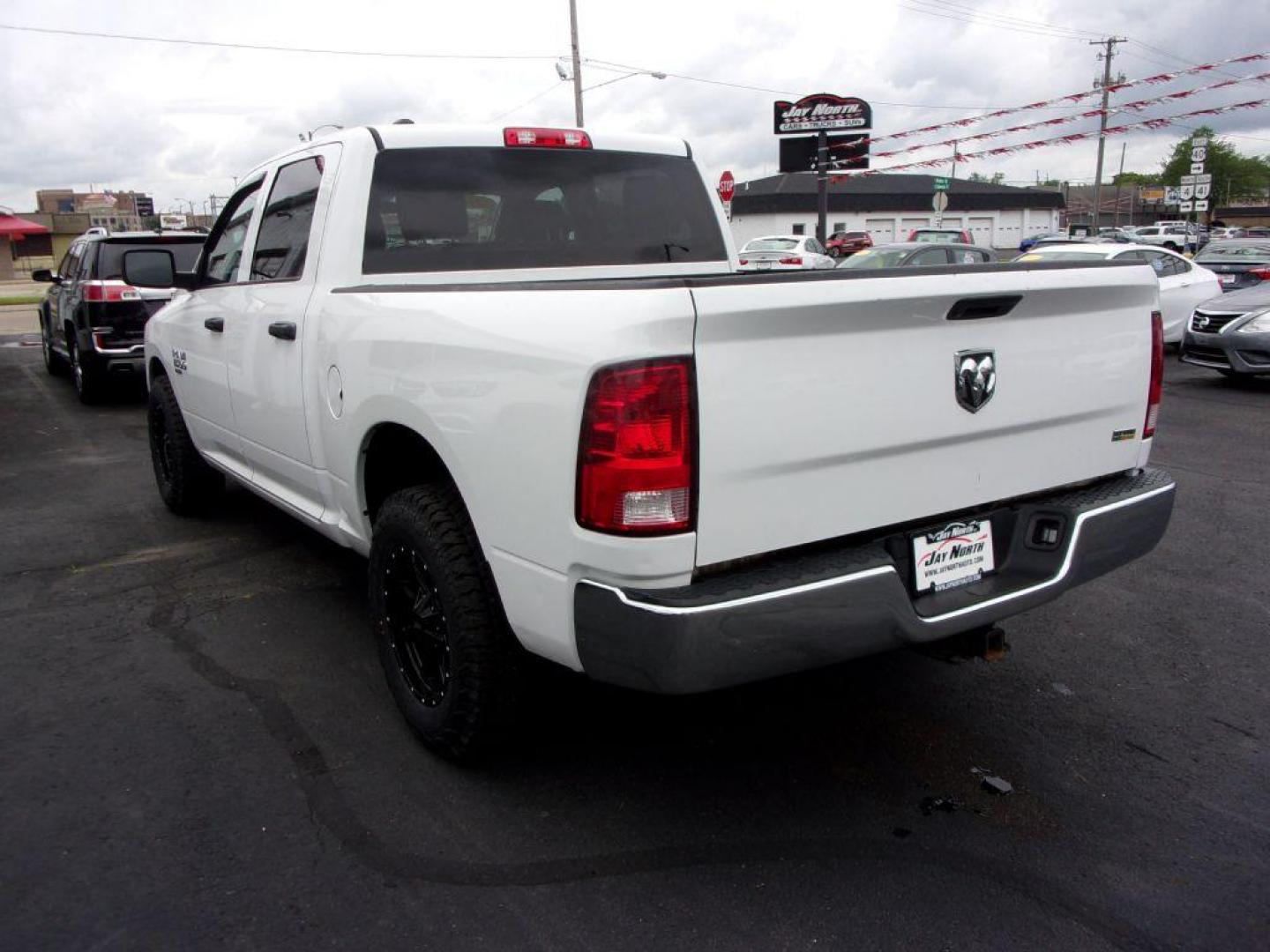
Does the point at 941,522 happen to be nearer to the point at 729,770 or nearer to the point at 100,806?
the point at 729,770

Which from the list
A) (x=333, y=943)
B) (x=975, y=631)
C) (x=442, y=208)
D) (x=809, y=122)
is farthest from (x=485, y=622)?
(x=809, y=122)

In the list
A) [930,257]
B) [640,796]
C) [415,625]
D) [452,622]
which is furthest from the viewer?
[930,257]

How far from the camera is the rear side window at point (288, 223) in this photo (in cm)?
391

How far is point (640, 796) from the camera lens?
2.97m

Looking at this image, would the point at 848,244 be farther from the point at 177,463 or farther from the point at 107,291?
the point at 177,463

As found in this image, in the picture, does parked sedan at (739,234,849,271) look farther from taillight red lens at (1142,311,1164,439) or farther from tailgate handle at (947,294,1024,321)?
tailgate handle at (947,294,1024,321)

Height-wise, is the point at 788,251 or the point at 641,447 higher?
the point at 641,447

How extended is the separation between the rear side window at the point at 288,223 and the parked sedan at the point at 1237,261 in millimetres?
15511

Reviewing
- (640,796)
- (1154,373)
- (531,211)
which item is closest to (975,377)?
(1154,373)

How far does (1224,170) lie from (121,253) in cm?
11425

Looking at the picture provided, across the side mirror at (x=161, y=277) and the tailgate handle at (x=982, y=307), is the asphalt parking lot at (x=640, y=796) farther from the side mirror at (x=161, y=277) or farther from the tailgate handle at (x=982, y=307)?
the side mirror at (x=161, y=277)

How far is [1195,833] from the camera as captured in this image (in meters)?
2.75

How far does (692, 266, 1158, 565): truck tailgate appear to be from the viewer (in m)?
2.32

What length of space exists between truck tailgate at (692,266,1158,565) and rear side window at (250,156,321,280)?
7.06 feet
